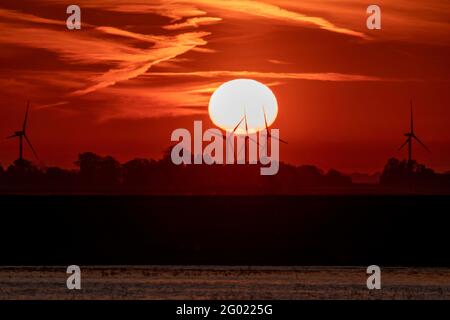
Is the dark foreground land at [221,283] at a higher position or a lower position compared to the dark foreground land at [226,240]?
lower

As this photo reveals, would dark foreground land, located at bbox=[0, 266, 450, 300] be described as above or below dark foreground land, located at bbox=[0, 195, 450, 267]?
below

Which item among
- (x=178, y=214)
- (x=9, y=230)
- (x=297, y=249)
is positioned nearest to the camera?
(x=297, y=249)

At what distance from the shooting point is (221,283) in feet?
167

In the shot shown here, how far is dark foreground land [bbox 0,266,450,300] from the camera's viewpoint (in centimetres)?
4569

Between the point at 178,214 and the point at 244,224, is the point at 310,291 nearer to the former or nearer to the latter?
the point at 244,224

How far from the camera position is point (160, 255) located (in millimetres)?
74875

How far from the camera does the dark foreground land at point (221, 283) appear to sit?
45688 mm

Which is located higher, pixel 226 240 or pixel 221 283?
pixel 226 240

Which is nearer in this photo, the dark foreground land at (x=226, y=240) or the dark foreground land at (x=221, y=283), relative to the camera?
the dark foreground land at (x=221, y=283)

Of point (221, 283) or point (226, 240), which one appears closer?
point (221, 283)

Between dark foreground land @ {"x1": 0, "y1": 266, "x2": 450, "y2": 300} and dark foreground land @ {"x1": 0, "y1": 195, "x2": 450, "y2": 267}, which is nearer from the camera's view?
dark foreground land @ {"x1": 0, "y1": 266, "x2": 450, "y2": 300}
